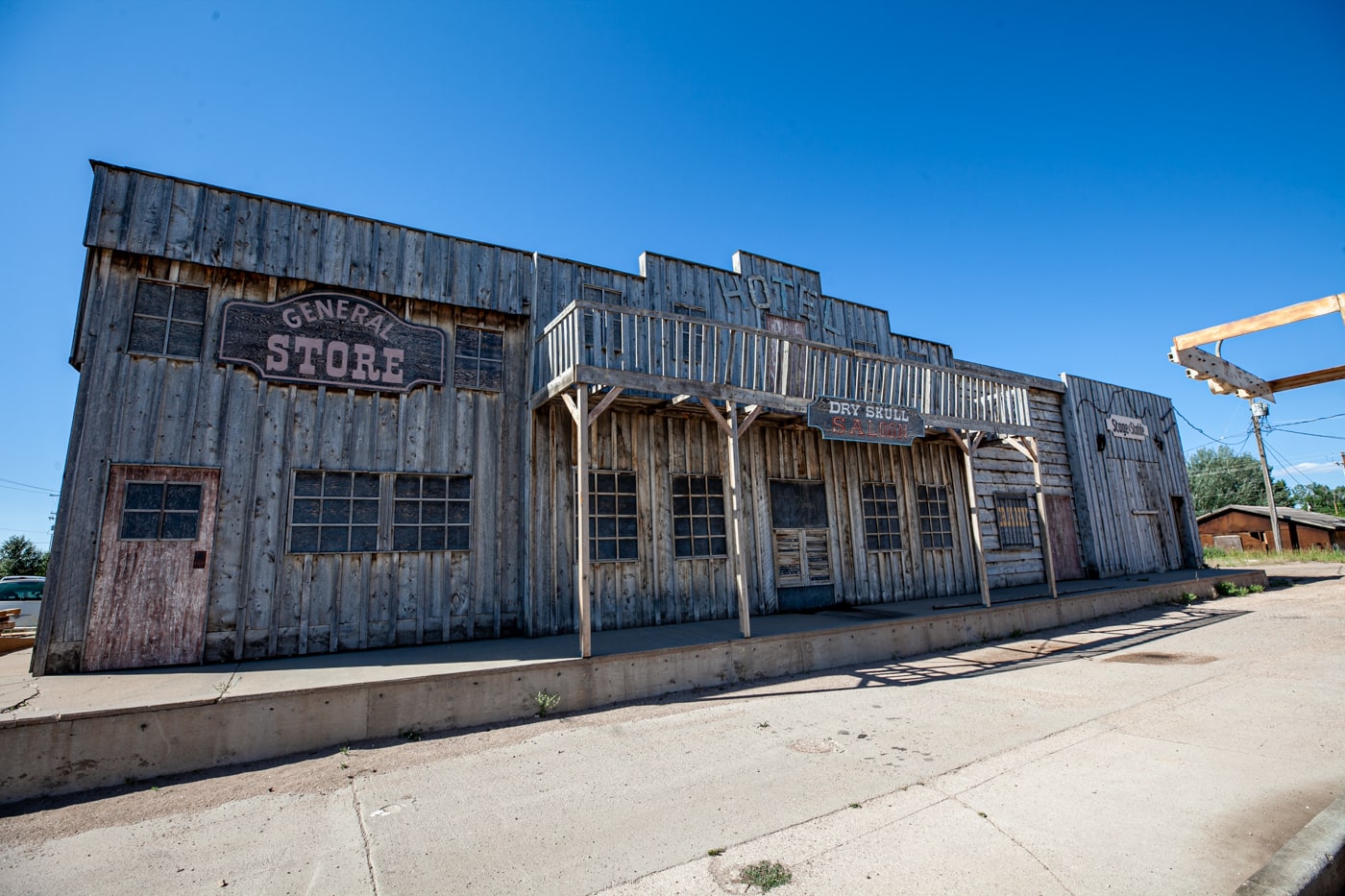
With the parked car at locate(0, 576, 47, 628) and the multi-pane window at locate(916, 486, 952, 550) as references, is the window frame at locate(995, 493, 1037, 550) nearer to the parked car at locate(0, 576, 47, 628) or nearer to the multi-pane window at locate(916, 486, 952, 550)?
the multi-pane window at locate(916, 486, 952, 550)

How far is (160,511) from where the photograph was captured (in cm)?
736

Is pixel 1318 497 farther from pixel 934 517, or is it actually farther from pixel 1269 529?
pixel 934 517

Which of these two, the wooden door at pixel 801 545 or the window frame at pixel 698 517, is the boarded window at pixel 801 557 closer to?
the wooden door at pixel 801 545

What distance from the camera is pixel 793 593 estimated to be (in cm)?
1121

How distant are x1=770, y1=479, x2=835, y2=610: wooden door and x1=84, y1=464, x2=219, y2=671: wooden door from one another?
8.60 meters

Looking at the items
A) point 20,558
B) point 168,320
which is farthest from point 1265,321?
point 20,558

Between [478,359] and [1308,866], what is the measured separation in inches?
374

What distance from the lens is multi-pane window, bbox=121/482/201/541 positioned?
724 cm

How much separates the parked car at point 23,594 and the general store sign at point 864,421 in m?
19.1

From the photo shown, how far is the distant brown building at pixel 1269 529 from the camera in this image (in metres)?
33.8

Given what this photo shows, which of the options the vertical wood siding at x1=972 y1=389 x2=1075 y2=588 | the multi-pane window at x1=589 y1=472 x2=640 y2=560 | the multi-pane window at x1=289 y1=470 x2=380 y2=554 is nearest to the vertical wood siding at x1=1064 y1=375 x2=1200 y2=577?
the vertical wood siding at x1=972 y1=389 x2=1075 y2=588

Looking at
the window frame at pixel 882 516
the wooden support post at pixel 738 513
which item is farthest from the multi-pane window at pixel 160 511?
the window frame at pixel 882 516

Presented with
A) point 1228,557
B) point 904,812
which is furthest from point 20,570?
point 1228,557

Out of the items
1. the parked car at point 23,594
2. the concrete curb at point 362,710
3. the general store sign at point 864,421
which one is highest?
the general store sign at point 864,421
